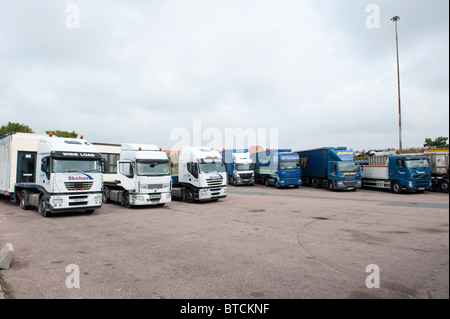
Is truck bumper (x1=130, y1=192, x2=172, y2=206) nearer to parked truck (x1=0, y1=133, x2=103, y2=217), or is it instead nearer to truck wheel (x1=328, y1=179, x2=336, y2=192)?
parked truck (x1=0, y1=133, x2=103, y2=217)

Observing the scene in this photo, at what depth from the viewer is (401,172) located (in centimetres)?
2006

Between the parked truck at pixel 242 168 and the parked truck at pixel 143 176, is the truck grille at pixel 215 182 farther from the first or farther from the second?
the parked truck at pixel 242 168

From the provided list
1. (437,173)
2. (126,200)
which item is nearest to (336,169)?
(437,173)

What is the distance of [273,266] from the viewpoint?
5.78 m

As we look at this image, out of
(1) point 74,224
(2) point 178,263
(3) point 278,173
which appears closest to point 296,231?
(2) point 178,263

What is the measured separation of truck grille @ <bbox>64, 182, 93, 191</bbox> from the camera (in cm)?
1191

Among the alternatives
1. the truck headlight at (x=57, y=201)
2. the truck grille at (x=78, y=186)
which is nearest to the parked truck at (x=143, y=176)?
the truck grille at (x=78, y=186)

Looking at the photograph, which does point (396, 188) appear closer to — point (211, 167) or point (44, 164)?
point (211, 167)

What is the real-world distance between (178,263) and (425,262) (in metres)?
4.85

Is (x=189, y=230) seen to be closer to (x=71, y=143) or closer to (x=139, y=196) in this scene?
(x=139, y=196)

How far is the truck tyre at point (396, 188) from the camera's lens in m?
20.5

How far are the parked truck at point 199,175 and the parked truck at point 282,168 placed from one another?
406 inches

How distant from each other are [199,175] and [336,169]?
12.4 meters

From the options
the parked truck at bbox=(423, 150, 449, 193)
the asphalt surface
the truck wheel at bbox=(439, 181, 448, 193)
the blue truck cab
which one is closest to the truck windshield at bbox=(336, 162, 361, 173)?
the blue truck cab
